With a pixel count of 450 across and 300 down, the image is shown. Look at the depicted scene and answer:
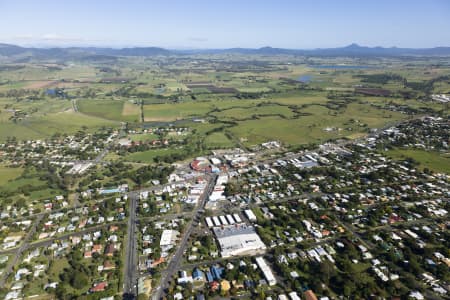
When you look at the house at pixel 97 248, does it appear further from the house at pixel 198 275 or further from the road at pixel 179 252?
the house at pixel 198 275

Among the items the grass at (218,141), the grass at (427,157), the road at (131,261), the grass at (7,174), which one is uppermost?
the grass at (427,157)

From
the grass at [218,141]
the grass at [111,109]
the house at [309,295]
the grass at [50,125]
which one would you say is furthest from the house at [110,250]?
the grass at [111,109]

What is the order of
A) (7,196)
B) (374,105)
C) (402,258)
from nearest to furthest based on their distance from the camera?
(402,258), (7,196), (374,105)

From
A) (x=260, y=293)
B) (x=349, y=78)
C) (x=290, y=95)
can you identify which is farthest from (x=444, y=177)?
(x=349, y=78)

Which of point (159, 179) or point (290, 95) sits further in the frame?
point (290, 95)

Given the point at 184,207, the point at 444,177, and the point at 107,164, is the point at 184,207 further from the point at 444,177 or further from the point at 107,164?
the point at 444,177

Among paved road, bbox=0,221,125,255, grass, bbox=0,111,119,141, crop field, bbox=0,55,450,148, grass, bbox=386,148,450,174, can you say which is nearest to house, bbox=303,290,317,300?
paved road, bbox=0,221,125,255
